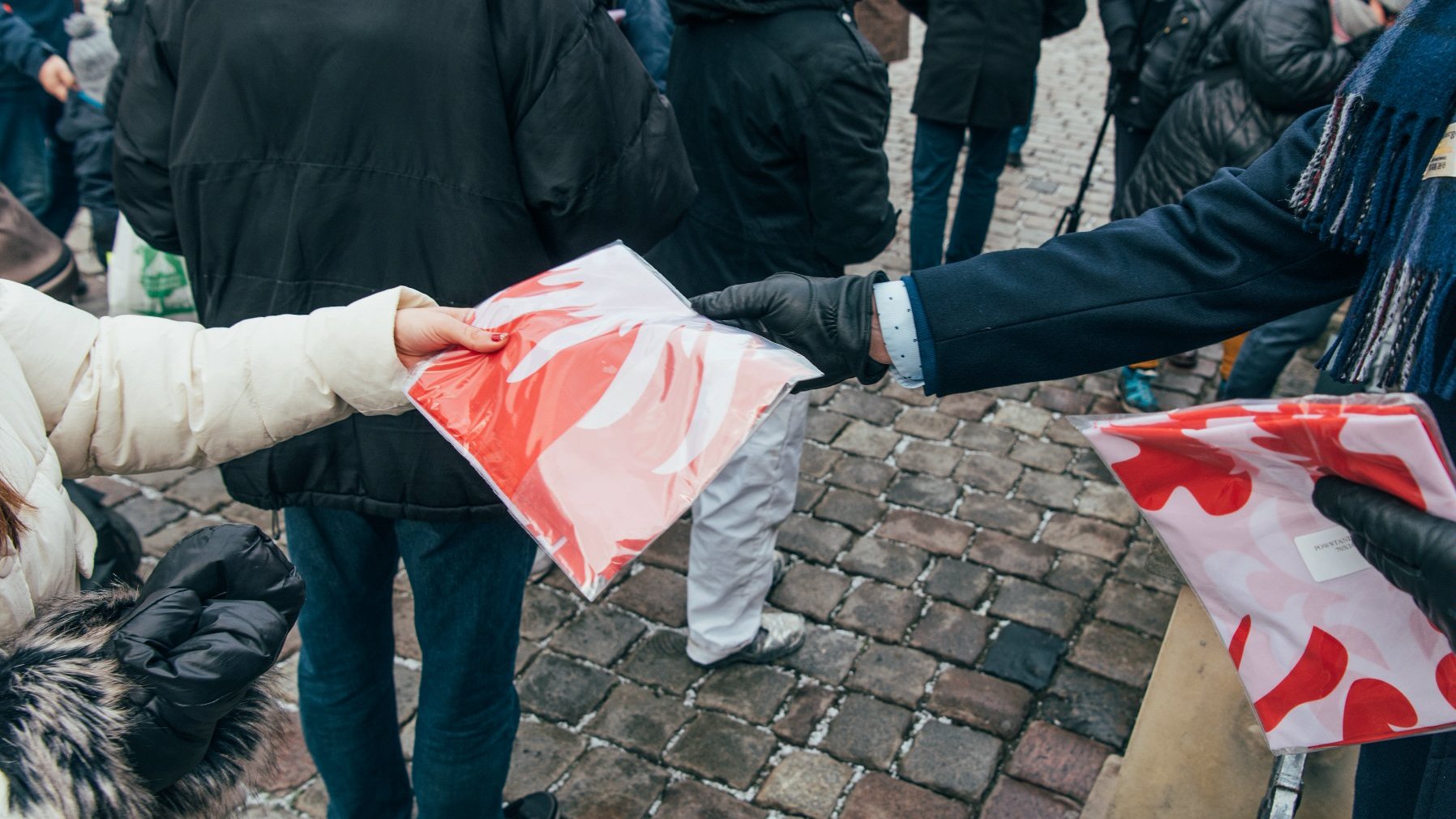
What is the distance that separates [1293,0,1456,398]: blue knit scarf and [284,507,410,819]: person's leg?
1.74 meters

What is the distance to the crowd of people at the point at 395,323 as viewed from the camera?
1436 mm

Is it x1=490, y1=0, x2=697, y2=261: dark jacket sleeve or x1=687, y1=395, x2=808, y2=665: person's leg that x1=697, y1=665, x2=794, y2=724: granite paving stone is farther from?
x1=490, y1=0, x2=697, y2=261: dark jacket sleeve

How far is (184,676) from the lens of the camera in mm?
1354

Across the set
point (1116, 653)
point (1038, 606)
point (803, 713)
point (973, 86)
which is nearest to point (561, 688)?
point (803, 713)

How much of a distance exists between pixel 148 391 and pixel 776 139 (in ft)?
5.84

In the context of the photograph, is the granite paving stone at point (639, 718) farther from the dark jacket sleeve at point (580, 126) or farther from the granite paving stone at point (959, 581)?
the dark jacket sleeve at point (580, 126)

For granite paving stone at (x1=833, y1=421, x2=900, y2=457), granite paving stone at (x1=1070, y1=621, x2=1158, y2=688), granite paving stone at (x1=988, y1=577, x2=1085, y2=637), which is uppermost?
granite paving stone at (x1=1070, y1=621, x2=1158, y2=688)

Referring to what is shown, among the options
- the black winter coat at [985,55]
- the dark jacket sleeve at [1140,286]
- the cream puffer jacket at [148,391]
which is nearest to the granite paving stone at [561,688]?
the cream puffer jacket at [148,391]

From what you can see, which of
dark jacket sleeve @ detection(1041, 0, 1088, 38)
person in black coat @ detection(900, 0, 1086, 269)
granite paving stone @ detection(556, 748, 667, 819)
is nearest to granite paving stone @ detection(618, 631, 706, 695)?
granite paving stone @ detection(556, 748, 667, 819)

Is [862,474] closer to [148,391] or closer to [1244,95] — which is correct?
[1244,95]

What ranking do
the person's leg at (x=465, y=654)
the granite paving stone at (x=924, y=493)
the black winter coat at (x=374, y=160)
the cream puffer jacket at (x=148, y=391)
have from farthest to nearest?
1. the granite paving stone at (x=924, y=493)
2. the person's leg at (x=465, y=654)
3. the black winter coat at (x=374, y=160)
4. the cream puffer jacket at (x=148, y=391)

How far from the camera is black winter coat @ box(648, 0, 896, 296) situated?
2883 millimetres

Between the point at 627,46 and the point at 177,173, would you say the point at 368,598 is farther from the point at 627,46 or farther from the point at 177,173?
the point at 627,46

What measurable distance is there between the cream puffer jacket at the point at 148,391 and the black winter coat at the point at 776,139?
139 centimetres
